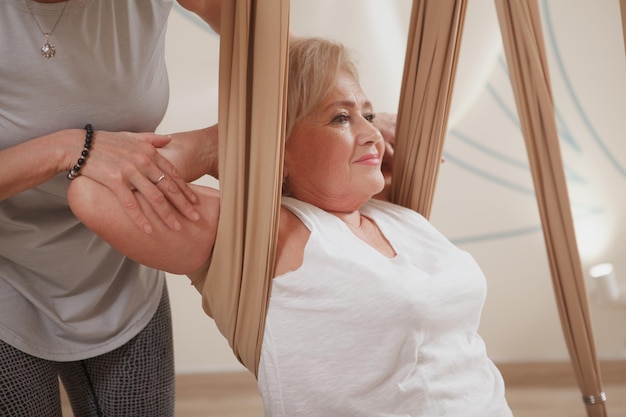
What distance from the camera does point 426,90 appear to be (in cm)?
131

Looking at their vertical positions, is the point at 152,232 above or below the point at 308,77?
below

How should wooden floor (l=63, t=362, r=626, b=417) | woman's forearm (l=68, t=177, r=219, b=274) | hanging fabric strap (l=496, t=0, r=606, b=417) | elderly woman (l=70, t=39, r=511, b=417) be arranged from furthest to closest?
wooden floor (l=63, t=362, r=626, b=417) → hanging fabric strap (l=496, t=0, r=606, b=417) → elderly woman (l=70, t=39, r=511, b=417) → woman's forearm (l=68, t=177, r=219, b=274)

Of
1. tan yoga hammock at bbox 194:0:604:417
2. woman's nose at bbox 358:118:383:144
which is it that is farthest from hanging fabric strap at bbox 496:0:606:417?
woman's nose at bbox 358:118:383:144

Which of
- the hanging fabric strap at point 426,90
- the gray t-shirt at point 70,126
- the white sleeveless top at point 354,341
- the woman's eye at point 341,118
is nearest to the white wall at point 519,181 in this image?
the hanging fabric strap at point 426,90

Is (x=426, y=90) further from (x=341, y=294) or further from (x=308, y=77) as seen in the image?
(x=341, y=294)

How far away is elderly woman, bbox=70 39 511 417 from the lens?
41.3 inches

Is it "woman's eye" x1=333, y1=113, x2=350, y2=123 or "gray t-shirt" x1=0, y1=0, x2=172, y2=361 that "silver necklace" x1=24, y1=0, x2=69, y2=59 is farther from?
"woman's eye" x1=333, y1=113, x2=350, y2=123

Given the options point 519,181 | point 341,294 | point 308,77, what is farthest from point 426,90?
point 519,181

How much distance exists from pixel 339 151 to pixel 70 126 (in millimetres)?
431

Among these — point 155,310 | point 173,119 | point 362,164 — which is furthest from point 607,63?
point 155,310

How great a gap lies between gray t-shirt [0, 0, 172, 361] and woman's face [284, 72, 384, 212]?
25cm

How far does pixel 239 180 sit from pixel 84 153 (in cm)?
21

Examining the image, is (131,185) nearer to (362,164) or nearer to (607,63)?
(362,164)

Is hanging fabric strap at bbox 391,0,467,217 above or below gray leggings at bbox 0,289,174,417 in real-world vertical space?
above
